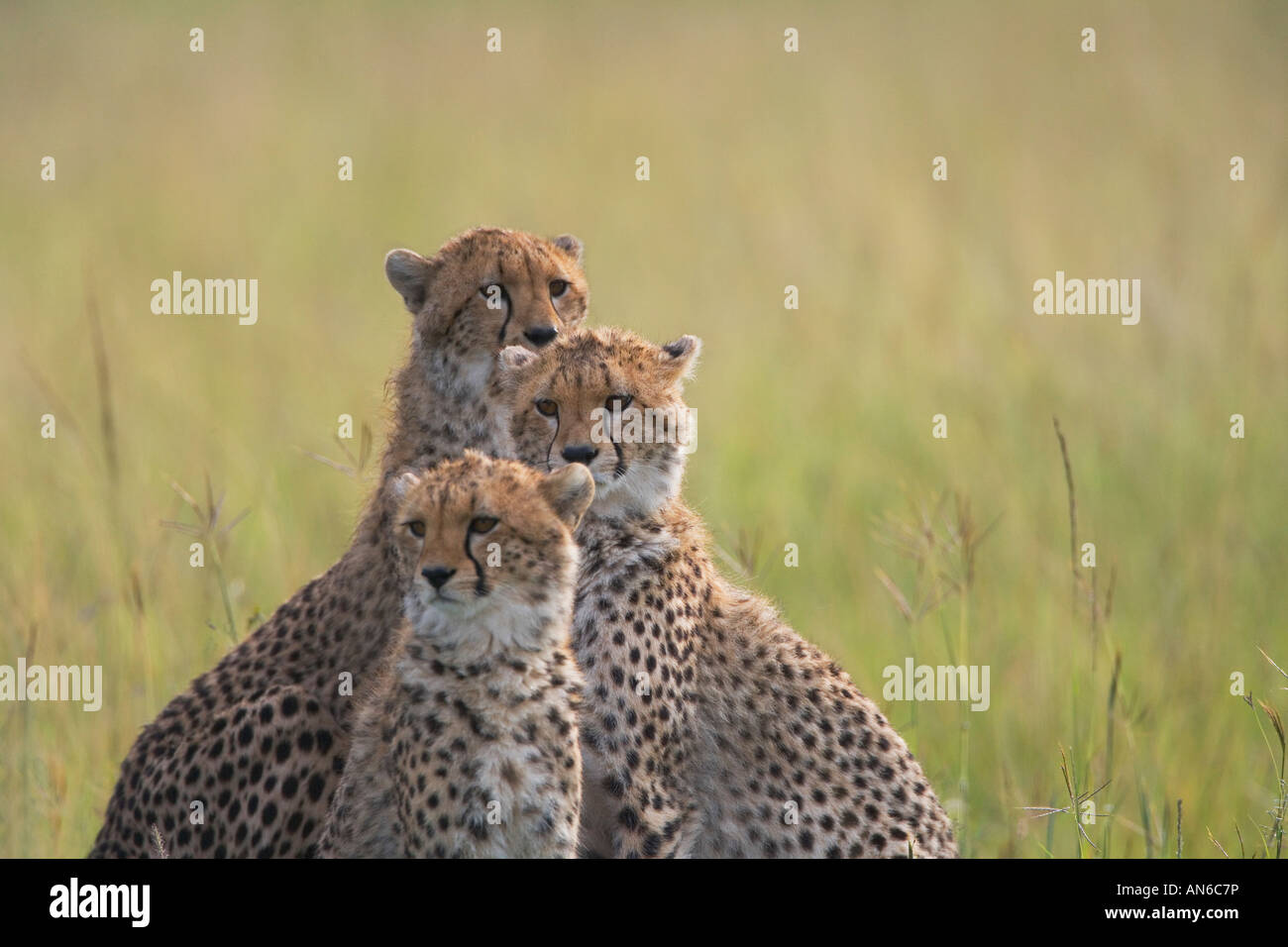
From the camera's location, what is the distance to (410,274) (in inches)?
199

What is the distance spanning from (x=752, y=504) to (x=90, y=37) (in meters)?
12.7

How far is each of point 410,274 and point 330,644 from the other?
117 centimetres

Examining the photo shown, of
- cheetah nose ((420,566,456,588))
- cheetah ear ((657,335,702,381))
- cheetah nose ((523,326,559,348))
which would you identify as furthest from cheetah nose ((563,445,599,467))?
cheetah nose ((420,566,456,588))

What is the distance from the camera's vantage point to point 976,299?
422 inches

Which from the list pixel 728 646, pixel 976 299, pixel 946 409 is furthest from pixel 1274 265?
pixel 728 646

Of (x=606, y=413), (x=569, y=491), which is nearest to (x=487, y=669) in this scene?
(x=569, y=491)

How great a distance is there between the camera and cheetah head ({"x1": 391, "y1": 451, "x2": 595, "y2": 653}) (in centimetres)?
352

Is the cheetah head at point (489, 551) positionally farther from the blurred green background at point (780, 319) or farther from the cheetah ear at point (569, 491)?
the blurred green background at point (780, 319)

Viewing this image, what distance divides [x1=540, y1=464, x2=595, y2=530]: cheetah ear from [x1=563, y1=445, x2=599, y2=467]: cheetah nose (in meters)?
0.45

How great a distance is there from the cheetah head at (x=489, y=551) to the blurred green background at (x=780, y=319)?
164 centimetres

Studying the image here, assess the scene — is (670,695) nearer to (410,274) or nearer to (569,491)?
(569,491)

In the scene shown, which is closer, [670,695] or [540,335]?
[670,695]

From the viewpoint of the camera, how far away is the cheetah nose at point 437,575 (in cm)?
346

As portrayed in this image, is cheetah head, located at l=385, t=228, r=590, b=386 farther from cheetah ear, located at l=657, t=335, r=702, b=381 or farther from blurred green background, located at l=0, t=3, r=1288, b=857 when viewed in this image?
blurred green background, located at l=0, t=3, r=1288, b=857
